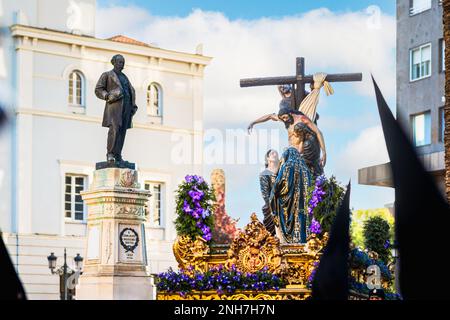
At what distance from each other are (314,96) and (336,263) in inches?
874

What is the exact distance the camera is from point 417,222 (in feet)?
8.54

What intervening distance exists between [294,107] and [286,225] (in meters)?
3.35

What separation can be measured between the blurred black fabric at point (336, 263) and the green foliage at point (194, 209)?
19.7 metres

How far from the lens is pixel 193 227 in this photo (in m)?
22.8

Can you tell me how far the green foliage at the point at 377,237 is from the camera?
78.3ft

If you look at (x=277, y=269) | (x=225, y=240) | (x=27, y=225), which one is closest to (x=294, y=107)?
(x=277, y=269)

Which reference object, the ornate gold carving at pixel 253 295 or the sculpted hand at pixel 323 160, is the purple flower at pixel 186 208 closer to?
the ornate gold carving at pixel 253 295

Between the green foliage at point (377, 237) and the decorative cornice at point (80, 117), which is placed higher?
the decorative cornice at point (80, 117)

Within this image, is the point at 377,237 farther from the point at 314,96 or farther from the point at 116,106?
the point at 116,106

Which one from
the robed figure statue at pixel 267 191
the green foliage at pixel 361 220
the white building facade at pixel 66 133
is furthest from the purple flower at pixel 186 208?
the white building facade at pixel 66 133

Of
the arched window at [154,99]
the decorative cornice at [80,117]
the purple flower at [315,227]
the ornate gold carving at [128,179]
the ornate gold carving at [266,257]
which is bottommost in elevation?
the ornate gold carving at [266,257]

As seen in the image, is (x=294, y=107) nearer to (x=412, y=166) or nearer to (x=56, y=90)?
(x=412, y=166)

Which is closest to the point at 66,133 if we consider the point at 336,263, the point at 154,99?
the point at 154,99
